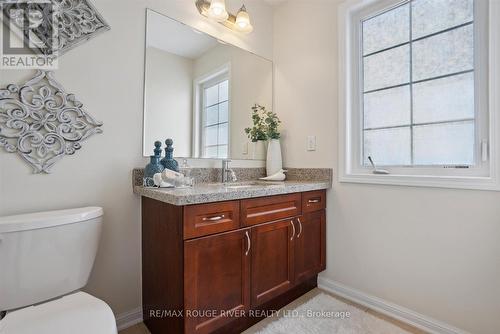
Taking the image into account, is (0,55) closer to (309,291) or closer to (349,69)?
(349,69)

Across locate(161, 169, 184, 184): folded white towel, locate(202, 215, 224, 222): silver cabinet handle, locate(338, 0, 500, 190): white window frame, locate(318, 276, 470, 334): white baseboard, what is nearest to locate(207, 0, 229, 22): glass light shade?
locate(338, 0, 500, 190): white window frame

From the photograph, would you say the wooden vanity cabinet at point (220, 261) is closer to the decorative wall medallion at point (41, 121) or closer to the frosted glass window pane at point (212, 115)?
the decorative wall medallion at point (41, 121)

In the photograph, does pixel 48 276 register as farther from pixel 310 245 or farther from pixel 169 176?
pixel 310 245

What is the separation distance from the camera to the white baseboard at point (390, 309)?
4.72ft

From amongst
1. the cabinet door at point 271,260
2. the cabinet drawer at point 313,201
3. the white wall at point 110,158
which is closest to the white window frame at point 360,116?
the cabinet drawer at point 313,201

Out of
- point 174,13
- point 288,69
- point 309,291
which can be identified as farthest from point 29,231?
point 288,69

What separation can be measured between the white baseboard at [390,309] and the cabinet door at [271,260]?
479 mm

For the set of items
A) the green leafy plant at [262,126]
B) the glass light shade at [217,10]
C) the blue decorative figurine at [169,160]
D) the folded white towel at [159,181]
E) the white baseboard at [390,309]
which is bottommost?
the white baseboard at [390,309]

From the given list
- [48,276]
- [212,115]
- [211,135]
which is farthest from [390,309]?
[48,276]

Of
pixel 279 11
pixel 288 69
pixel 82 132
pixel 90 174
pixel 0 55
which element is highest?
pixel 279 11

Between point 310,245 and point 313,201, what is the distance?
1.05ft

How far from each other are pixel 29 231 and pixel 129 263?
0.62m

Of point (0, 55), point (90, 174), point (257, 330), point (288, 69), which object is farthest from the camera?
point (288, 69)

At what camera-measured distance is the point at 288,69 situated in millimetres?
2234
